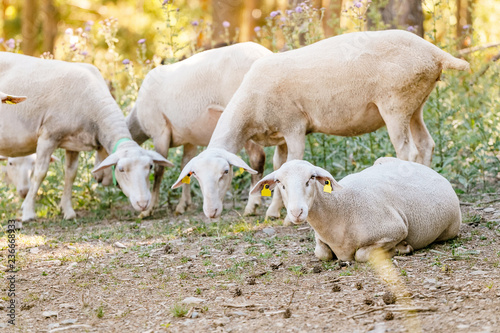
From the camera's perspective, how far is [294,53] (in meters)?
6.41

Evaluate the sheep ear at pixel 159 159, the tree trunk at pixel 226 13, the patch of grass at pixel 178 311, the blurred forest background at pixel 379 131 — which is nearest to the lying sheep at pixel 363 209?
the patch of grass at pixel 178 311

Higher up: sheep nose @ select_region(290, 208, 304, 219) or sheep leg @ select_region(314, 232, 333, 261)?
sheep nose @ select_region(290, 208, 304, 219)

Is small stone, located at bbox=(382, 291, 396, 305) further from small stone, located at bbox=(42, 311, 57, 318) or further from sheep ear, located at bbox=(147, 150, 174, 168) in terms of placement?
sheep ear, located at bbox=(147, 150, 174, 168)

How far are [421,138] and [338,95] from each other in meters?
1.02

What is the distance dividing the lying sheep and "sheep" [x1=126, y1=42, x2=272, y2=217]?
2.49 m

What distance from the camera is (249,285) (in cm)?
438

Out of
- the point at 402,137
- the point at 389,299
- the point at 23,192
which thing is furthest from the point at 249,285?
the point at 23,192

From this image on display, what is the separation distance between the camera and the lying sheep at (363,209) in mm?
4469

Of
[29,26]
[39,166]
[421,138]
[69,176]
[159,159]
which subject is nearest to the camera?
[421,138]

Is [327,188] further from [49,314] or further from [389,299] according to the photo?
[49,314]

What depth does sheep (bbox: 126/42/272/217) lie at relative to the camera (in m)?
7.27

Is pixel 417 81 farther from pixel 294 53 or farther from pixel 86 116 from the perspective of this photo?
pixel 86 116

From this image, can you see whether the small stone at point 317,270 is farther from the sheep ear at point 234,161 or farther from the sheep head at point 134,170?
the sheep head at point 134,170

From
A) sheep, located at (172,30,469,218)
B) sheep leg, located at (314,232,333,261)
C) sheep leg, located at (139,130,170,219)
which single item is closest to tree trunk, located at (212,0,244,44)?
sheep leg, located at (139,130,170,219)
